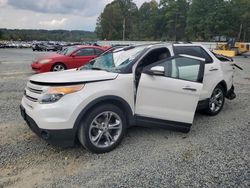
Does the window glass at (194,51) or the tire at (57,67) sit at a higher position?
the window glass at (194,51)

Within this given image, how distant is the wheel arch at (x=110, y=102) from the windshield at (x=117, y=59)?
519 millimetres

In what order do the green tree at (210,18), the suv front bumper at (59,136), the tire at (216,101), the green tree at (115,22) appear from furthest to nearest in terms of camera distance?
the green tree at (115,22) < the green tree at (210,18) < the tire at (216,101) < the suv front bumper at (59,136)

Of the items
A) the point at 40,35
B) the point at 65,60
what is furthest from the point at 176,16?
the point at 65,60

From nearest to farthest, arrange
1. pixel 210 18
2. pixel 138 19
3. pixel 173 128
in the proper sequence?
pixel 173 128 → pixel 210 18 → pixel 138 19

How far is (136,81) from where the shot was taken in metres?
4.31

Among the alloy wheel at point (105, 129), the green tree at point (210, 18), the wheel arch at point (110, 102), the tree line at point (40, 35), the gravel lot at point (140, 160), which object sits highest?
the green tree at point (210, 18)

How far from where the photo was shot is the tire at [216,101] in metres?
6.01

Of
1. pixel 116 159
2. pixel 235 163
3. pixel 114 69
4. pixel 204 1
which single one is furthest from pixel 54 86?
pixel 204 1

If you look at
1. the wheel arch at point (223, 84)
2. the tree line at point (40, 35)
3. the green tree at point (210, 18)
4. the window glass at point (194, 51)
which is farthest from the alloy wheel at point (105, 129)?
the tree line at point (40, 35)

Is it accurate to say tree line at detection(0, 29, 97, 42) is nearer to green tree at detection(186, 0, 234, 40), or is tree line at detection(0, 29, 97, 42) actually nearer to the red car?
green tree at detection(186, 0, 234, 40)

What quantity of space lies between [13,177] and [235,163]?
9.72ft

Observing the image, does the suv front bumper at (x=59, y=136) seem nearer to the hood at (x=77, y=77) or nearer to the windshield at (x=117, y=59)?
the hood at (x=77, y=77)

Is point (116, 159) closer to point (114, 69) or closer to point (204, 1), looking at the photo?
point (114, 69)

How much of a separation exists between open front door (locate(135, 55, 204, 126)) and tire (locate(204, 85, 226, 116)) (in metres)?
1.45
